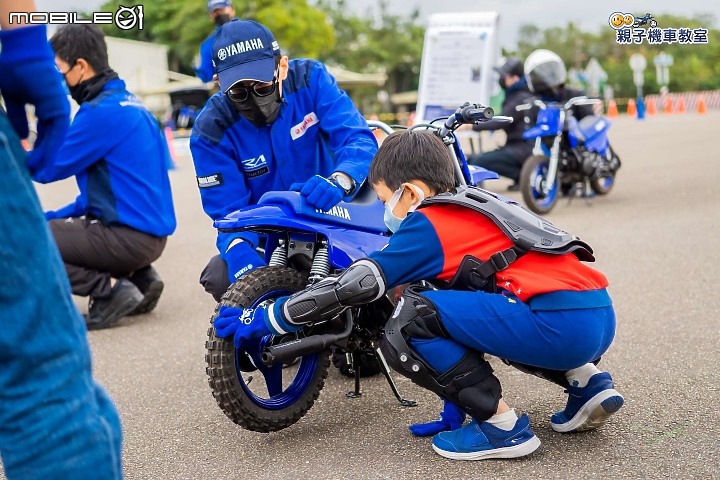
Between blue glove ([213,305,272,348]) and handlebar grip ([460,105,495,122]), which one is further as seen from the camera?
handlebar grip ([460,105,495,122])

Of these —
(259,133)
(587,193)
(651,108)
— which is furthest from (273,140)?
(651,108)

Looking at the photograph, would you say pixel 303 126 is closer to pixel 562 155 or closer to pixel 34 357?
pixel 34 357

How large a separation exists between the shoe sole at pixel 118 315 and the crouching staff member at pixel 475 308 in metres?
2.85

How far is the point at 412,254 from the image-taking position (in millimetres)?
3107

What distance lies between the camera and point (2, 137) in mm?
1914

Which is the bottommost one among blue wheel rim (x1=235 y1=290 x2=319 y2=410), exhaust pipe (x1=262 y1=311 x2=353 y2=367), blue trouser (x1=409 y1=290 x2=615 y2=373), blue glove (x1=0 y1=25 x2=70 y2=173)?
blue wheel rim (x1=235 y1=290 x2=319 y2=410)

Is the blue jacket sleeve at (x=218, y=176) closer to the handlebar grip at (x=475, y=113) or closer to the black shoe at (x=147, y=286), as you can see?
the handlebar grip at (x=475, y=113)

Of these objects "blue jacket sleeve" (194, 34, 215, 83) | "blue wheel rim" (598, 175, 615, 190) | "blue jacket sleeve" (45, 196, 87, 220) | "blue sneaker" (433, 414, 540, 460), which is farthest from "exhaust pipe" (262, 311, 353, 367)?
"blue wheel rim" (598, 175, 615, 190)

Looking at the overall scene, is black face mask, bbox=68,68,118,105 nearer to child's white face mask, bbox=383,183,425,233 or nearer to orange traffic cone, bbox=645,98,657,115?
child's white face mask, bbox=383,183,425,233

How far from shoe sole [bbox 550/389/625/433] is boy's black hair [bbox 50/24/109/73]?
3.70 m

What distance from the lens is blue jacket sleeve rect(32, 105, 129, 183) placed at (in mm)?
5648

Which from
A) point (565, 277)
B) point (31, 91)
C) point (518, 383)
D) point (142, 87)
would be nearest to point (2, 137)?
point (31, 91)

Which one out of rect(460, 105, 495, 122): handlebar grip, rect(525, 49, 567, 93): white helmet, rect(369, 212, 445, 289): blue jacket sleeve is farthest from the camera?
rect(525, 49, 567, 93): white helmet

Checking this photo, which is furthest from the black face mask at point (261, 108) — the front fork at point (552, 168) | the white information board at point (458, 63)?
the white information board at point (458, 63)
